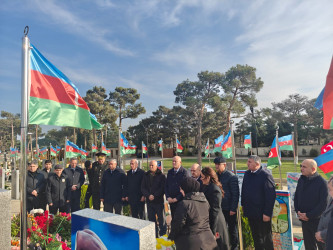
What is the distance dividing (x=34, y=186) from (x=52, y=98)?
3.47 metres

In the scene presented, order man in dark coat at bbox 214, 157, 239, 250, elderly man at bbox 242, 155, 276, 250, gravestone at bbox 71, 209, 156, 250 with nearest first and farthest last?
gravestone at bbox 71, 209, 156, 250, elderly man at bbox 242, 155, 276, 250, man in dark coat at bbox 214, 157, 239, 250

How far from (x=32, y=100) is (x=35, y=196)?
143 inches

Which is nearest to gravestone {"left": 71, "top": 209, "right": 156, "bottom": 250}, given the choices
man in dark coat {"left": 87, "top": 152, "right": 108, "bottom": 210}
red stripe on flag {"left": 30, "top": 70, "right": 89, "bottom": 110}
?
red stripe on flag {"left": 30, "top": 70, "right": 89, "bottom": 110}

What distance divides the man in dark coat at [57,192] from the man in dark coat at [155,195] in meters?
2.03

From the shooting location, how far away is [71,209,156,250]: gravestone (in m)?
1.85

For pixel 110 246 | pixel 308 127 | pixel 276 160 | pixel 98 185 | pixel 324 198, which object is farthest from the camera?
pixel 308 127

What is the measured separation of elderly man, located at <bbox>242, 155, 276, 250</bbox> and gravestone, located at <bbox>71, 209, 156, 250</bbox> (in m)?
2.58

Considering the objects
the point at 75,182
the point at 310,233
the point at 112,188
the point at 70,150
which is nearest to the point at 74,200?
the point at 75,182

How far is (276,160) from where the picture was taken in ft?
25.9

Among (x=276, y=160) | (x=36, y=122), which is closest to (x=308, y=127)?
(x=276, y=160)

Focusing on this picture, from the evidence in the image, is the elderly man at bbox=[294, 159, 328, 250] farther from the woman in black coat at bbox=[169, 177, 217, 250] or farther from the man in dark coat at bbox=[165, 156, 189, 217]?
the man in dark coat at bbox=[165, 156, 189, 217]

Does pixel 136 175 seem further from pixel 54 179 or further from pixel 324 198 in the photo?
pixel 324 198

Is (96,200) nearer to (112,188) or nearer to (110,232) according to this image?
(112,188)

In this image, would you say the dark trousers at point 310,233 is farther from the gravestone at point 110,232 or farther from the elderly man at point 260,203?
the gravestone at point 110,232
